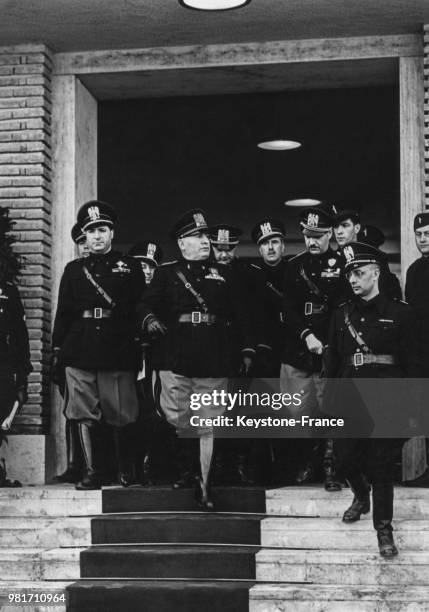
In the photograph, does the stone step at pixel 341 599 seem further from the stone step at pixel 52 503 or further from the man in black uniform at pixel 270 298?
the man in black uniform at pixel 270 298

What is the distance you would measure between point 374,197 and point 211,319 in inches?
312

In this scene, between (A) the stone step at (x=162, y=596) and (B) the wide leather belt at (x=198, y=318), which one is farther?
(B) the wide leather belt at (x=198, y=318)

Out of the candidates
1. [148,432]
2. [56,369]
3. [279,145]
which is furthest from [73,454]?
[279,145]

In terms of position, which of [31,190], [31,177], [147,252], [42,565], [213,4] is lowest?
[42,565]

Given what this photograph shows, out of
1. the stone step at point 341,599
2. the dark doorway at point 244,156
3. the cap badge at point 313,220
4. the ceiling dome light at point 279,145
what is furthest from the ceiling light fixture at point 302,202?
the stone step at point 341,599

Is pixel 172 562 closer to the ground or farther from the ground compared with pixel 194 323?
closer to the ground

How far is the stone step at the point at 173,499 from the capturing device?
798 cm

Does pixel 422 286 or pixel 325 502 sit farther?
pixel 422 286

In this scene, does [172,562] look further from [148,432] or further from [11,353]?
[11,353]

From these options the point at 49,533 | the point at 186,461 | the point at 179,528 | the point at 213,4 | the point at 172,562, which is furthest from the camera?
the point at 213,4

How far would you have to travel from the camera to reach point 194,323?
8094mm

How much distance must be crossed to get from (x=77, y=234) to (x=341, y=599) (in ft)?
11.9

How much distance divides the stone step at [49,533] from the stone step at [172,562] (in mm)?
286

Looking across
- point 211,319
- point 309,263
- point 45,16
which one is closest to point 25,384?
point 211,319
